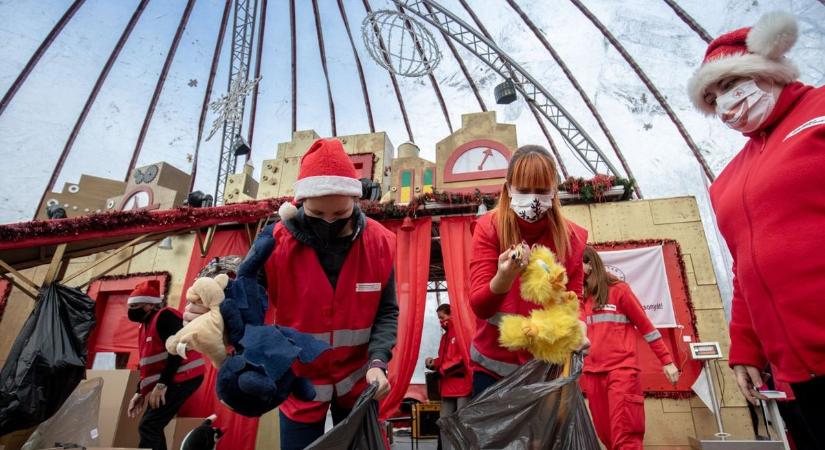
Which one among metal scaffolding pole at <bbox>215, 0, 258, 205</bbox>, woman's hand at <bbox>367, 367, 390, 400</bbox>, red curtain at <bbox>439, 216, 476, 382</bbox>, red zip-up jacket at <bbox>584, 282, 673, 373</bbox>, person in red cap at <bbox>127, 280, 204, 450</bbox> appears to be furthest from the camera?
metal scaffolding pole at <bbox>215, 0, 258, 205</bbox>

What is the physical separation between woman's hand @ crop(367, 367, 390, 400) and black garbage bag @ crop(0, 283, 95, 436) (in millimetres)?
3292

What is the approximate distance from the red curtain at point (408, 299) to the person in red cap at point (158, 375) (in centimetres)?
208

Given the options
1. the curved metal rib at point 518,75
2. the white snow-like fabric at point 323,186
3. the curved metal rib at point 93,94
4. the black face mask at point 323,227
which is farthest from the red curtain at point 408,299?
the curved metal rib at point 93,94

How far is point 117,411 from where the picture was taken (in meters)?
3.85

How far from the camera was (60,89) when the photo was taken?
828cm

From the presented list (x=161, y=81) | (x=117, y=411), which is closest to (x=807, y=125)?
(x=117, y=411)

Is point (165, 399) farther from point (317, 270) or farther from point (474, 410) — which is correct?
point (474, 410)

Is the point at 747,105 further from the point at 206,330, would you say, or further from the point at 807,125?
the point at 206,330

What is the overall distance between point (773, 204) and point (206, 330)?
1778 millimetres

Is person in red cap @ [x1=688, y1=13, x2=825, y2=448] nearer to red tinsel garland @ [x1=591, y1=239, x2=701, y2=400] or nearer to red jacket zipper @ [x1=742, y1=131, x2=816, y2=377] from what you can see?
red jacket zipper @ [x1=742, y1=131, x2=816, y2=377]

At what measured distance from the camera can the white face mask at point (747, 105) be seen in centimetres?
128

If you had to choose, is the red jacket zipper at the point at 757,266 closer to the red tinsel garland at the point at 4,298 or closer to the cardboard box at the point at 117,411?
the cardboard box at the point at 117,411

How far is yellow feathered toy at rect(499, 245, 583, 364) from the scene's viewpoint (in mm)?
1470

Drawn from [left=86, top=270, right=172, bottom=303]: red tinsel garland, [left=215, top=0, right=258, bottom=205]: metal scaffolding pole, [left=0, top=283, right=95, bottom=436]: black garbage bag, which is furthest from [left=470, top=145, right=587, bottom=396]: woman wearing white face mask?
[left=215, top=0, right=258, bottom=205]: metal scaffolding pole
